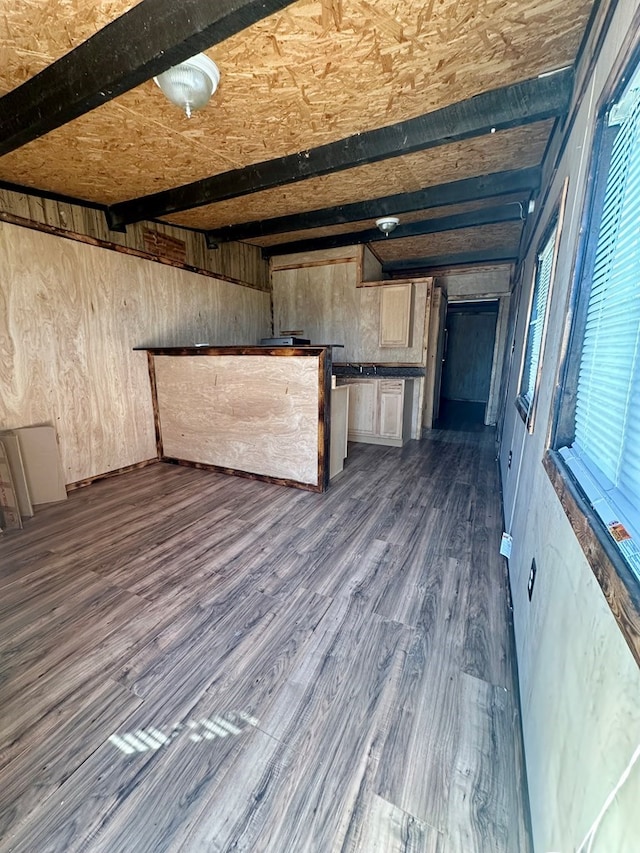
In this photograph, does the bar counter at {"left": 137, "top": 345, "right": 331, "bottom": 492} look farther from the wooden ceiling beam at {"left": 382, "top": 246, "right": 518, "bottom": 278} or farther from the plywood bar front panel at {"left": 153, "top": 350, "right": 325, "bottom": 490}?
the wooden ceiling beam at {"left": 382, "top": 246, "right": 518, "bottom": 278}

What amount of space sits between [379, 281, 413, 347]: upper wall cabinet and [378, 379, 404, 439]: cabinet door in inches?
24.9

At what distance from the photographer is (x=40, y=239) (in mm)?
2990

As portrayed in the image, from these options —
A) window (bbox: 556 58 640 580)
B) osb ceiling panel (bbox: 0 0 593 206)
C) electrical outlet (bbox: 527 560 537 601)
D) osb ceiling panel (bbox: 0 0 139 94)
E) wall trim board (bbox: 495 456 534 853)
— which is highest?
osb ceiling panel (bbox: 0 0 593 206)

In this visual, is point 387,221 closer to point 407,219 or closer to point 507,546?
point 407,219

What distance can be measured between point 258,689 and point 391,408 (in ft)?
12.6

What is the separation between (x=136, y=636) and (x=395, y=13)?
116 inches

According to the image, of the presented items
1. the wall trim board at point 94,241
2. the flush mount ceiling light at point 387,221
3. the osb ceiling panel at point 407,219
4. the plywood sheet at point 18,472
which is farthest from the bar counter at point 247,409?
the osb ceiling panel at point 407,219

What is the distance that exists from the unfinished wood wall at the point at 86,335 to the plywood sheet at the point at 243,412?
40cm

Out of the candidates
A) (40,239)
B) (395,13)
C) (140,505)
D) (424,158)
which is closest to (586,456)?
(395,13)

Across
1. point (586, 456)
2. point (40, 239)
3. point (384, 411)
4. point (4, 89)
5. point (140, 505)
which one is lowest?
point (140, 505)

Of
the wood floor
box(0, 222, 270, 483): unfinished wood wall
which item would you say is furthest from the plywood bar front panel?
the wood floor

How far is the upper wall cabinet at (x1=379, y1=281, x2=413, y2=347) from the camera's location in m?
4.73

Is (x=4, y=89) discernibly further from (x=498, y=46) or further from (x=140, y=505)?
(x=140, y=505)

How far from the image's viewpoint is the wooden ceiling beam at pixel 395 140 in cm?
185
